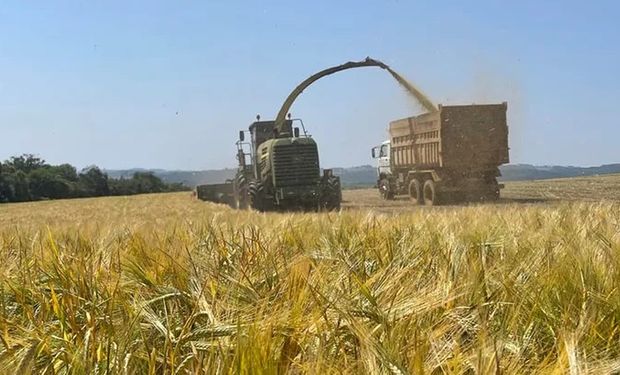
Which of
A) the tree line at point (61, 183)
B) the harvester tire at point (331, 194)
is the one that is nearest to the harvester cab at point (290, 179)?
the harvester tire at point (331, 194)

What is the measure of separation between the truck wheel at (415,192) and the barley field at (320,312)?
14.7m

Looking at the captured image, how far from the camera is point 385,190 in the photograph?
67.5ft

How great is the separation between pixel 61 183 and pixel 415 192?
5381 centimetres

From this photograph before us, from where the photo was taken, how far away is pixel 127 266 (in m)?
1.99

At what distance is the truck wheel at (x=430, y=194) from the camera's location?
15.5 meters

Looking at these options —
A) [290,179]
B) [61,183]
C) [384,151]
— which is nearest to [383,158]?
[384,151]

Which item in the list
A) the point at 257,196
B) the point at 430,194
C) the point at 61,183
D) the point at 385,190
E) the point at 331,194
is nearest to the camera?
the point at 257,196

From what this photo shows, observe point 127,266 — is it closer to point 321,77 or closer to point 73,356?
point 73,356

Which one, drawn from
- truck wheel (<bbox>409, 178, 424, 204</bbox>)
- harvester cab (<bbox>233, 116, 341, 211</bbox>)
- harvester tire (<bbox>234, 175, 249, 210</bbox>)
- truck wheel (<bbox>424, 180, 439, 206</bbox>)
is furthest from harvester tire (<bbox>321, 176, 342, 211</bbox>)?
truck wheel (<bbox>409, 178, 424, 204</bbox>)

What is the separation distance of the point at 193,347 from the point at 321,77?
16.6m

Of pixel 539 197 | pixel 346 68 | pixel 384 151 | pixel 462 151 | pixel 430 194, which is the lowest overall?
pixel 539 197

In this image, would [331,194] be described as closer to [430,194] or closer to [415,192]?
[430,194]

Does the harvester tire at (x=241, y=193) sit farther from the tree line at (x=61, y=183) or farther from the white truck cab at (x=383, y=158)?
the tree line at (x=61, y=183)

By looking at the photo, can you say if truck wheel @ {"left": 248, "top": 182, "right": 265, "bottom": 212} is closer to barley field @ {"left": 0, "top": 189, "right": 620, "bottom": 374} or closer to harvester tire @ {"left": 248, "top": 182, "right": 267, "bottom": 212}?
harvester tire @ {"left": 248, "top": 182, "right": 267, "bottom": 212}
